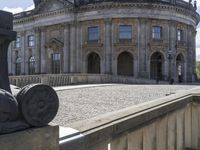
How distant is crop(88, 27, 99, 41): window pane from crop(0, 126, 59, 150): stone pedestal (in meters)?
42.0

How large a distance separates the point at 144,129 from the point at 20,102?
223 cm

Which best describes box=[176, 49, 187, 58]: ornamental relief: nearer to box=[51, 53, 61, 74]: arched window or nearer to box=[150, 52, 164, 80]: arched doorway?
box=[150, 52, 164, 80]: arched doorway

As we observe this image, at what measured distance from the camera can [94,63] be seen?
46.6 m

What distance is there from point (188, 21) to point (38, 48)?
24.0 meters

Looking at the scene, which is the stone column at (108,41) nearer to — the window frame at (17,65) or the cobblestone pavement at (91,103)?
the window frame at (17,65)

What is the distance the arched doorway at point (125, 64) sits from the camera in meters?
44.1

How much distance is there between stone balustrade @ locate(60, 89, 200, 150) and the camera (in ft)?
9.90

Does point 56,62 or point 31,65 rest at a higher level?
point 56,62

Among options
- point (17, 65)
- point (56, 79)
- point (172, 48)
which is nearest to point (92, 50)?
point (172, 48)

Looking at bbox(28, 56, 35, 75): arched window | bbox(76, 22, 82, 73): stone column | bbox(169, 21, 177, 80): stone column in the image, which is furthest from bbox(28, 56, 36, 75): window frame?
bbox(169, 21, 177, 80): stone column

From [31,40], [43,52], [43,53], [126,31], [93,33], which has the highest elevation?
[126,31]

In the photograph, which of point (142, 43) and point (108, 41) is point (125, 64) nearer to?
point (142, 43)

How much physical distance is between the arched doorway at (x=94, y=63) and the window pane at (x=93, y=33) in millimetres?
2588

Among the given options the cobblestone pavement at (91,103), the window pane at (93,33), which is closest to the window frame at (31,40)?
the window pane at (93,33)
